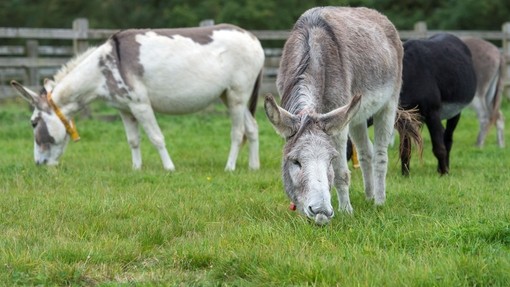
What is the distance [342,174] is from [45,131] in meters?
4.87

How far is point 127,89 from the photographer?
930 centimetres

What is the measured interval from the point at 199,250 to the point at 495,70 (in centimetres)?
857

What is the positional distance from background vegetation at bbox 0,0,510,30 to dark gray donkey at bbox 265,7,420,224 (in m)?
21.7

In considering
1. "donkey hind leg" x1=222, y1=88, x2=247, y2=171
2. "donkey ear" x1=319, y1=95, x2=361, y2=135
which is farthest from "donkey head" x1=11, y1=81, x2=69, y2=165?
"donkey ear" x1=319, y1=95, x2=361, y2=135

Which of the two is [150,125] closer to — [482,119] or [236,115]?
[236,115]

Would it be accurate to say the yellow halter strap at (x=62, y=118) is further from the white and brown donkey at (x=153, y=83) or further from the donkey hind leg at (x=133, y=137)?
the donkey hind leg at (x=133, y=137)

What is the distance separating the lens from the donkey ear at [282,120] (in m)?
5.29

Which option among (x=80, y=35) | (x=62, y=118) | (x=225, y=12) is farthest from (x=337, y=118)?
(x=225, y=12)

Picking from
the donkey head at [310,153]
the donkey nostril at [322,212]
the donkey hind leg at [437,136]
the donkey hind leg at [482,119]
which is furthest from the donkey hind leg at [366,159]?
the donkey hind leg at [482,119]

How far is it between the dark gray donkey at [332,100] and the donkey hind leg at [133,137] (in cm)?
349

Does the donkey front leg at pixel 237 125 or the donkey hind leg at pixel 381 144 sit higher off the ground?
the donkey hind leg at pixel 381 144

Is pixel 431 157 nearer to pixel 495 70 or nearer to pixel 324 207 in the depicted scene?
pixel 495 70

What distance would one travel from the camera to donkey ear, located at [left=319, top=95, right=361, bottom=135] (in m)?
5.34

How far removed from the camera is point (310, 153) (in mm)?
5258
